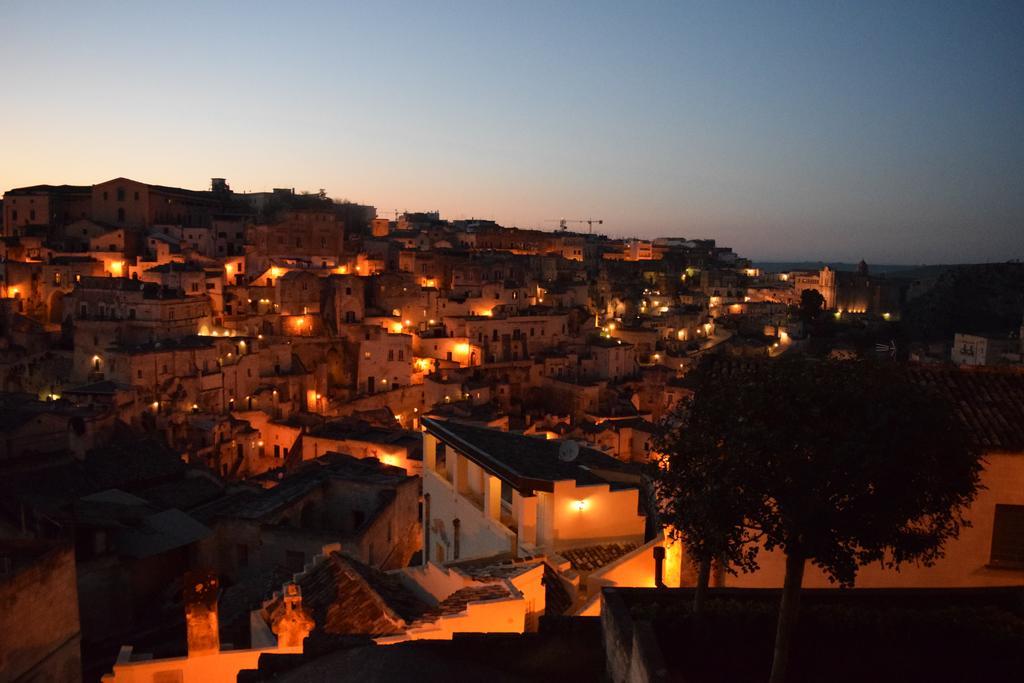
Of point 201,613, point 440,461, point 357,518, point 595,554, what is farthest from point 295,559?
point 595,554

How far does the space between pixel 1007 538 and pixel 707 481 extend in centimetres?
712

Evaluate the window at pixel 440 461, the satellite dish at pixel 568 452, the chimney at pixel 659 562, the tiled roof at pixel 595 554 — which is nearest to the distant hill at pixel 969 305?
the window at pixel 440 461

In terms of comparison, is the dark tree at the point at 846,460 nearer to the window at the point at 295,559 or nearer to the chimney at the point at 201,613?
the chimney at the point at 201,613

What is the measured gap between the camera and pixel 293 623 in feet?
38.6

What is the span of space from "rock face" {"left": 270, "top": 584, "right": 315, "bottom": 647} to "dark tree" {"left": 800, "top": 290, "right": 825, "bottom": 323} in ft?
244

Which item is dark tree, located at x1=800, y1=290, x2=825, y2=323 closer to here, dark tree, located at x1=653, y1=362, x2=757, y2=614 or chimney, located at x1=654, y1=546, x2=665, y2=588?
chimney, located at x1=654, y1=546, x2=665, y2=588

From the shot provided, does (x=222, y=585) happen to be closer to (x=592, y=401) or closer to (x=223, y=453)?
(x=223, y=453)

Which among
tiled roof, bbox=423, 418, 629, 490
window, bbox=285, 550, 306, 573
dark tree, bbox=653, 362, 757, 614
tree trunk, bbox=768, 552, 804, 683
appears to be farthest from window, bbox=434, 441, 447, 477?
tree trunk, bbox=768, 552, 804, 683

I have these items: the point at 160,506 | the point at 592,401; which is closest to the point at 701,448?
the point at 160,506

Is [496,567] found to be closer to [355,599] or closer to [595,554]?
[595,554]

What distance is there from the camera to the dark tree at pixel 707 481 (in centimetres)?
628

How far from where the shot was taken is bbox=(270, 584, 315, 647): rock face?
11.7 metres

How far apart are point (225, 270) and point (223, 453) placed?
23.5 metres

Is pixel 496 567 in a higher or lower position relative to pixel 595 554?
higher
